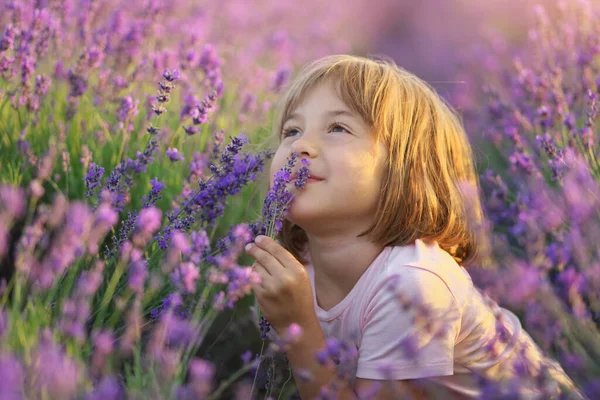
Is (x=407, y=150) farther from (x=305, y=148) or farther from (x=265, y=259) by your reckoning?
(x=265, y=259)

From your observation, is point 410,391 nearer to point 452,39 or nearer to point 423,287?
point 423,287

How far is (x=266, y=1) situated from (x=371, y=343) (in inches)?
207

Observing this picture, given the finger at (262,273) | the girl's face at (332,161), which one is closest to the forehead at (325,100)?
the girl's face at (332,161)

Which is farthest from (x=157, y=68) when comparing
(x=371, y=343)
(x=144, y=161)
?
(x=371, y=343)

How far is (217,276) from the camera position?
1.31 meters

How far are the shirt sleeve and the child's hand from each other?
195 mm

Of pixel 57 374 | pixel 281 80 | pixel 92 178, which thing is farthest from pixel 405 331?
pixel 281 80

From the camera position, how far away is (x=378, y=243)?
2.11m

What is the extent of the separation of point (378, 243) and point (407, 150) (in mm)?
325

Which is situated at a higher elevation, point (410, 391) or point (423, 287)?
point (423, 287)

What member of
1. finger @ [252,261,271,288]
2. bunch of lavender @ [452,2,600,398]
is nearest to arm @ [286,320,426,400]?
finger @ [252,261,271,288]

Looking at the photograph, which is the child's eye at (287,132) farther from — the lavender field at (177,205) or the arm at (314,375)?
the arm at (314,375)

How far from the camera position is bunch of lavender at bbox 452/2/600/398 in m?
1.51

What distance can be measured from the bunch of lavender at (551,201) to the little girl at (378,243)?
0.13m
